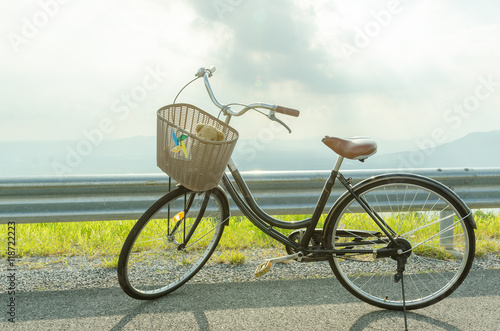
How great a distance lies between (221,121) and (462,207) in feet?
6.11

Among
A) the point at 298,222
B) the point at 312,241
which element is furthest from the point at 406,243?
the point at 298,222

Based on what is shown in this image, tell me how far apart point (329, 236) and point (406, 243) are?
565mm

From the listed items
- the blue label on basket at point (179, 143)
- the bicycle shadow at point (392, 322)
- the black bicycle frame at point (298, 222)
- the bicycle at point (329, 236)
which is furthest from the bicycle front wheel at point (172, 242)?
the bicycle shadow at point (392, 322)

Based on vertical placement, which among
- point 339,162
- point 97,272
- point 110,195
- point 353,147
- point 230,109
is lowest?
point 97,272

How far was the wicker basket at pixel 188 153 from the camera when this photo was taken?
288cm

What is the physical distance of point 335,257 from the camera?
3.46m

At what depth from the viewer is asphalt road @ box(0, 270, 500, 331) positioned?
3121mm

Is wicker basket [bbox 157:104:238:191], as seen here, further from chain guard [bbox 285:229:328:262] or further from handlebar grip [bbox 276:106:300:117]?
chain guard [bbox 285:229:328:262]

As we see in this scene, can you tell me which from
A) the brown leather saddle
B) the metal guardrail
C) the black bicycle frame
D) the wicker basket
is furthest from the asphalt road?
the brown leather saddle

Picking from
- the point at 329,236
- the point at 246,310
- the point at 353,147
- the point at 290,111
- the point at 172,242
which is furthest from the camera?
the point at 172,242

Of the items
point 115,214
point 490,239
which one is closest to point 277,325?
point 115,214

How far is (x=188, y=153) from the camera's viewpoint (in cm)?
291

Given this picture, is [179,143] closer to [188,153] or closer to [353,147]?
[188,153]

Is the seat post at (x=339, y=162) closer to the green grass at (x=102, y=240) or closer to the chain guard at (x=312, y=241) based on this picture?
the chain guard at (x=312, y=241)
